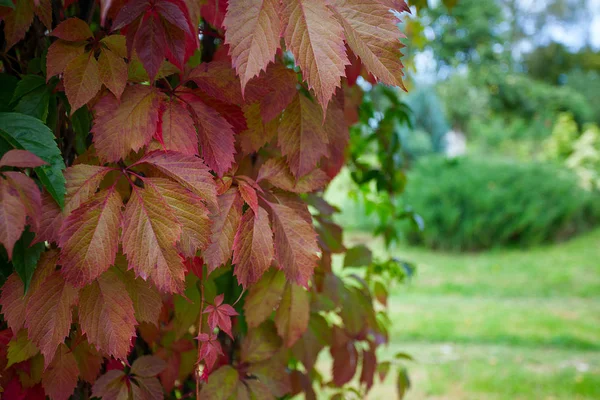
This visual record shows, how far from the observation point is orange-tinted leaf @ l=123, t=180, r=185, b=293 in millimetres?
641

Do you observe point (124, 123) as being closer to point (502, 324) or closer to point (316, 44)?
point (316, 44)

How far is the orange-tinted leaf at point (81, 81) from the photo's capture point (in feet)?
2.31

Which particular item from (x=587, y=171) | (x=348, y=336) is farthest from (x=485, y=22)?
(x=348, y=336)

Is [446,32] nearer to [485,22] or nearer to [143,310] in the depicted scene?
[485,22]

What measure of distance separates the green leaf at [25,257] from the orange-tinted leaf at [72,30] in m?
0.26

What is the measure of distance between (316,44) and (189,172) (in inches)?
8.2

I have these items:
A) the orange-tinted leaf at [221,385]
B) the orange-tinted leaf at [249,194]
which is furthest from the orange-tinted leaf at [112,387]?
the orange-tinted leaf at [249,194]

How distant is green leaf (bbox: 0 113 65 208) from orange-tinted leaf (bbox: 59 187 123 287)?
28mm

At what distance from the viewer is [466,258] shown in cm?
797

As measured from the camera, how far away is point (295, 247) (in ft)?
2.46

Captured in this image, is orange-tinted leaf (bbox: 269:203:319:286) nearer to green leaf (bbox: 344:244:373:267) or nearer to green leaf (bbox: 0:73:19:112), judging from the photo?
green leaf (bbox: 0:73:19:112)

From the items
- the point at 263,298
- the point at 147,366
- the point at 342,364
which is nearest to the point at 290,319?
the point at 263,298

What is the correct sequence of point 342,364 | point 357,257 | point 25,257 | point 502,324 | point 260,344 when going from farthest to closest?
point 502,324
point 357,257
point 342,364
point 260,344
point 25,257

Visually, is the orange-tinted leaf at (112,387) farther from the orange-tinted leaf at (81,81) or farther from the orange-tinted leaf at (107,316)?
the orange-tinted leaf at (81,81)
